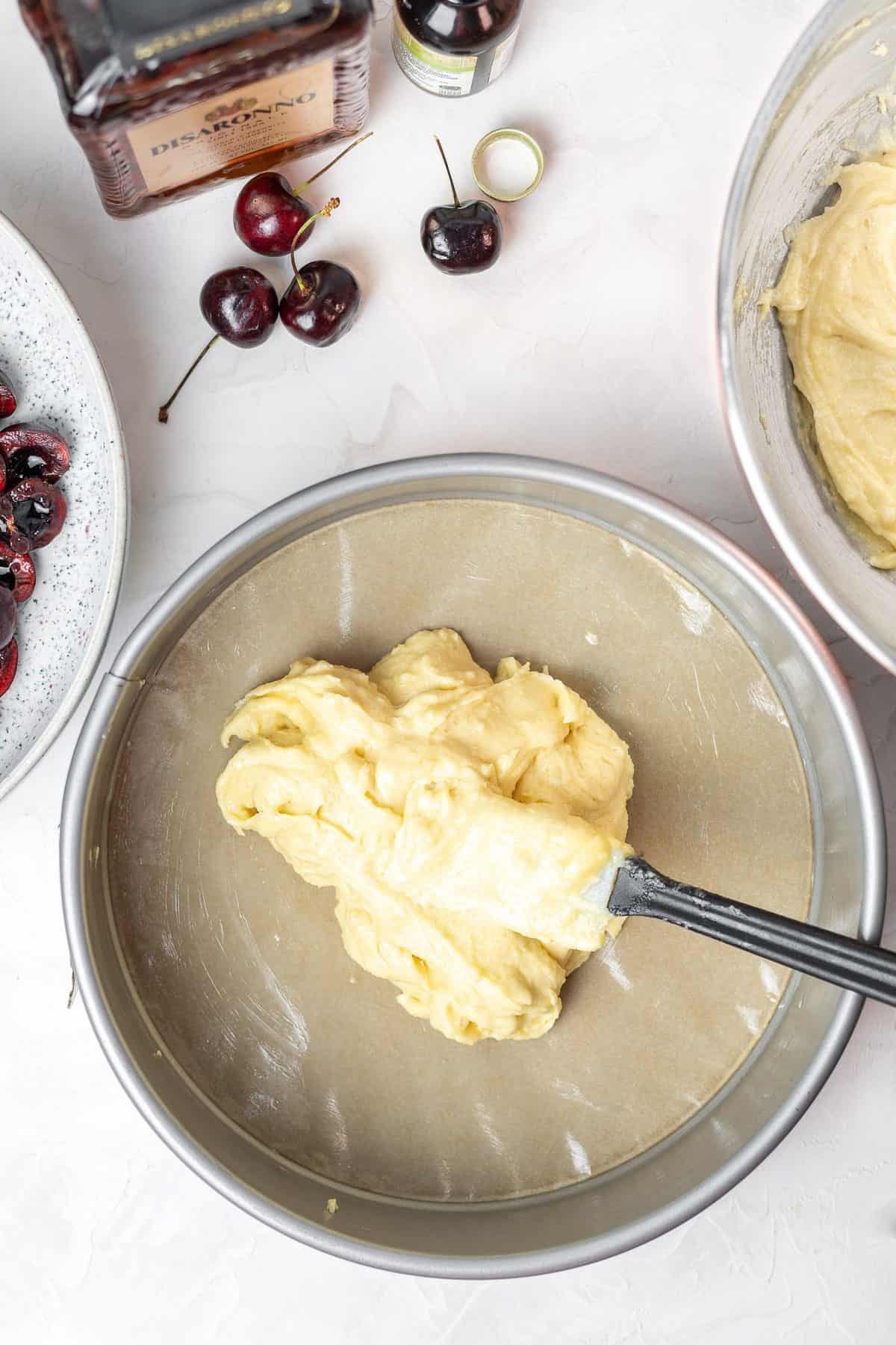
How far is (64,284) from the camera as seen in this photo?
1.30 meters

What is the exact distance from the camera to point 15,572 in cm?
122

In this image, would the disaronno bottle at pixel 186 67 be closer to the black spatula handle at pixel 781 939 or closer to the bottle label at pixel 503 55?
the bottle label at pixel 503 55

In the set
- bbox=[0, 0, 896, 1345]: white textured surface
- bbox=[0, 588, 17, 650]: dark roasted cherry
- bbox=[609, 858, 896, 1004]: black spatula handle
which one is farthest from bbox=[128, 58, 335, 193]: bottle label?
bbox=[609, 858, 896, 1004]: black spatula handle

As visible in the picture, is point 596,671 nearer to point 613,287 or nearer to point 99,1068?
point 613,287

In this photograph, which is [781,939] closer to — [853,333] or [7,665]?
[853,333]

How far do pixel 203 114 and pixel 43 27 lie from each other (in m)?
0.16

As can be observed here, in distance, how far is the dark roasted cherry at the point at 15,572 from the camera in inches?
47.4

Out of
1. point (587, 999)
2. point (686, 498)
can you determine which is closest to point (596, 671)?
point (686, 498)

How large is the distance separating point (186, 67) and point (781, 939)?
1.04 meters

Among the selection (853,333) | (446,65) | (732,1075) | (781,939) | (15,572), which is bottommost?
(732,1075)

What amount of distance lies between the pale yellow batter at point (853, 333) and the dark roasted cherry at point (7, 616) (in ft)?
Answer: 3.31

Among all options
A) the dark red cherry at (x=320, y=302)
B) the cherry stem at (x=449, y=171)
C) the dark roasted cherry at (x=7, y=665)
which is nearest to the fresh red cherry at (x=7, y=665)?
the dark roasted cherry at (x=7, y=665)

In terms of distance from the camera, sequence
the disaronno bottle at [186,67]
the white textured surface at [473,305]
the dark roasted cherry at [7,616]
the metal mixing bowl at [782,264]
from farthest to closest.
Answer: the white textured surface at [473,305]
the dark roasted cherry at [7,616]
the metal mixing bowl at [782,264]
the disaronno bottle at [186,67]

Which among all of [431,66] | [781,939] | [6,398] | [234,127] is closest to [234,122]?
[234,127]
